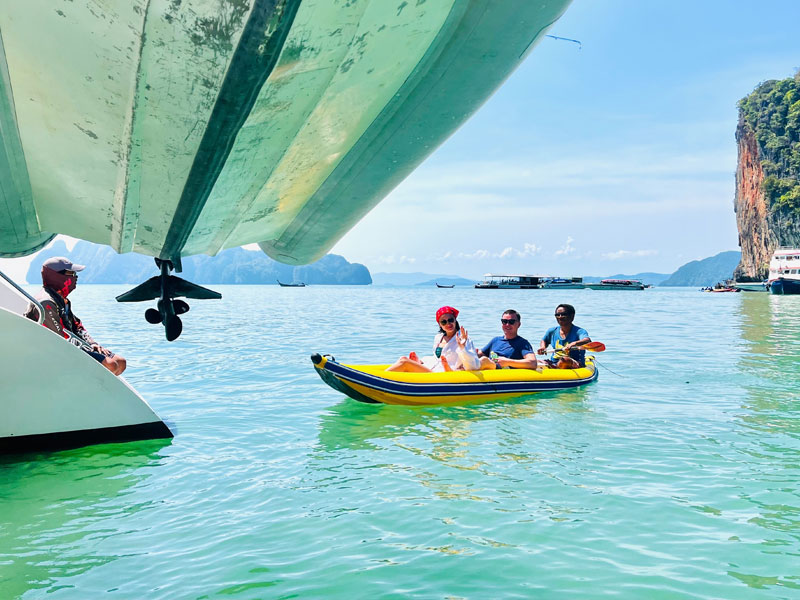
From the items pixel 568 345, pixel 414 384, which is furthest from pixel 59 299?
pixel 568 345

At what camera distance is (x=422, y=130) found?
3389 millimetres

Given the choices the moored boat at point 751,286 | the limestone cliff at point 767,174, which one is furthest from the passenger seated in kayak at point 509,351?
the limestone cliff at point 767,174

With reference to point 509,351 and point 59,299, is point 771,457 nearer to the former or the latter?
point 509,351

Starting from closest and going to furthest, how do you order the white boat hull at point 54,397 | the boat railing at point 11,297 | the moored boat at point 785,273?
the white boat hull at point 54,397, the boat railing at point 11,297, the moored boat at point 785,273

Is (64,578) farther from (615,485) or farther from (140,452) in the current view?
(615,485)

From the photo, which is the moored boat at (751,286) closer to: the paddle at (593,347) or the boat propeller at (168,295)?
the paddle at (593,347)

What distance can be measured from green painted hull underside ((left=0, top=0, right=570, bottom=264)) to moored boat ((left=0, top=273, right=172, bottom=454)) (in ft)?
4.08

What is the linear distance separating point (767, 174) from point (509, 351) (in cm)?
7575

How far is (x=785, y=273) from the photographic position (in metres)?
56.0

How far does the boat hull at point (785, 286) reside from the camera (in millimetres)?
53312

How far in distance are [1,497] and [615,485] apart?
5.22 metres

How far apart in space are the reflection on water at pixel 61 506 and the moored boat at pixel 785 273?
5990 cm

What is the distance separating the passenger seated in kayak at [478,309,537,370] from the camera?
8977 millimetres

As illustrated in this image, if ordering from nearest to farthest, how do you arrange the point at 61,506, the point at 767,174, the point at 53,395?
the point at 61,506 → the point at 53,395 → the point at 767,174
